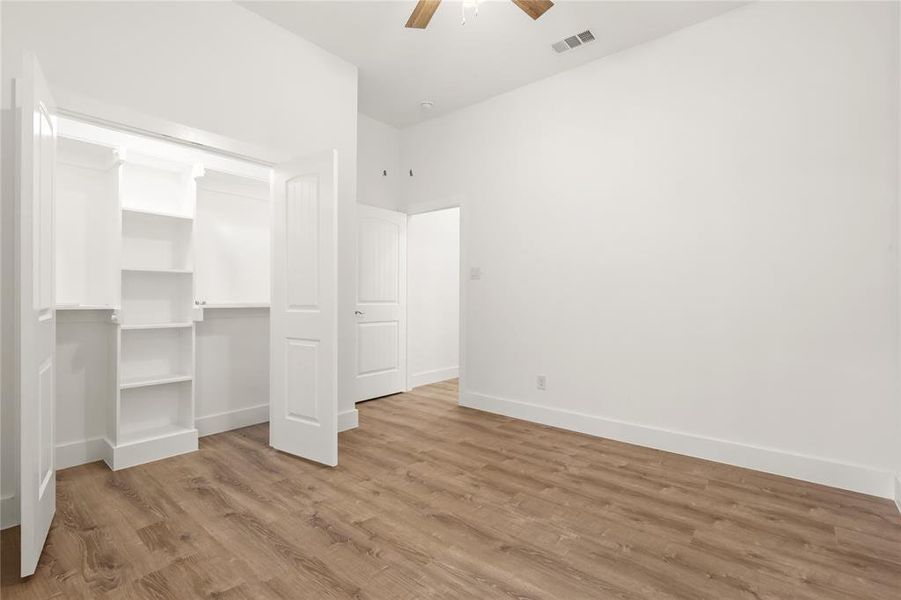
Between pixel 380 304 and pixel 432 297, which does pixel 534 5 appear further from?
pixel 432 297

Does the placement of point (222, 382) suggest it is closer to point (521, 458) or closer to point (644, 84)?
point (521, 458)

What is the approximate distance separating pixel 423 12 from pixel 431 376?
14.4 feet

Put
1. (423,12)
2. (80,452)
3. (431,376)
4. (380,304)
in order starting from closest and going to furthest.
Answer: (423,12) → (80,452) → (380,304) → (431,376)

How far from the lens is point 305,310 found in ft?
10.7

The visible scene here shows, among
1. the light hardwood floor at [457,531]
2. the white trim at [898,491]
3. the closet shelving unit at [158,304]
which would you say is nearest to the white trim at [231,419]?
the closet shelving unit at [158,304]

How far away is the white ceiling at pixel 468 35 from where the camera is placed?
10.6ft

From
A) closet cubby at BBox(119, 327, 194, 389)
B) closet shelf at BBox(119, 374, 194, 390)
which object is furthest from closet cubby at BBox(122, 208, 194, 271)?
closet shelf at BBox(119, 374, 194, 390)

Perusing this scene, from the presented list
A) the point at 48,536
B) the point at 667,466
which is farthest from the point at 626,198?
the point at 48,536

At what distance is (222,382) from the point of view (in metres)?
3.94

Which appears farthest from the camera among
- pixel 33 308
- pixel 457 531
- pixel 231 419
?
pixel 231 419

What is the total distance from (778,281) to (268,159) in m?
3.81

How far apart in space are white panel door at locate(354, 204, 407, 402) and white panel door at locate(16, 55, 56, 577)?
2.89 m

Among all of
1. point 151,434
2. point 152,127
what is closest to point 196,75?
point 152,127

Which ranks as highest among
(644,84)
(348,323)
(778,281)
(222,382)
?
(644,84)
